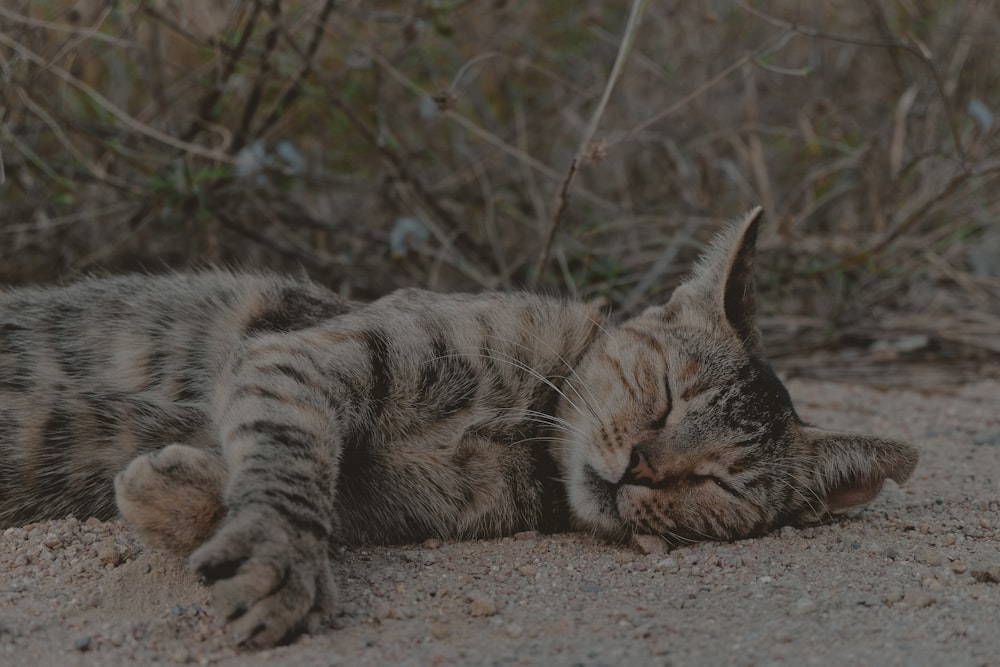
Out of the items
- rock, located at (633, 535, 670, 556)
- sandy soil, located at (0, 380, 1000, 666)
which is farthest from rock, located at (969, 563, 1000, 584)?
rock, located at (633, 535, 670, 556)

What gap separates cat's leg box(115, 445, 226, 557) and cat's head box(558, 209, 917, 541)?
96 centimetres

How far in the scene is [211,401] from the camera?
2586 millimetres

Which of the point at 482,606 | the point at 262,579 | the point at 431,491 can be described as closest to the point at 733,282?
the point at 431,491

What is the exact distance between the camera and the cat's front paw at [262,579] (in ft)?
5.82

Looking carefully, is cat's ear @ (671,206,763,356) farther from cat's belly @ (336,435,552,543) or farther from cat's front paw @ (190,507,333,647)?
cat's front paw @ (190,507,333,647)

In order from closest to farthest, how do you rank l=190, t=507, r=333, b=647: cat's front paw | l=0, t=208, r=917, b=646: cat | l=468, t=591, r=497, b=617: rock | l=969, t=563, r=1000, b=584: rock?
l=190, t=507, r=333, b=647: cat's front paw < l=468, t=591, r=497, b=617: rock < l=969, t=563, r=1000, b=584: rock < l=0, t=208, r=917, b=646: cat

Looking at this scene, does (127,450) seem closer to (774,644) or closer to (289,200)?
(774,644)

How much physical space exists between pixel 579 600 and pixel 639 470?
0.46m

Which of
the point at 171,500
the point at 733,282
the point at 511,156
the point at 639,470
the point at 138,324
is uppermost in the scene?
the point at 511,156

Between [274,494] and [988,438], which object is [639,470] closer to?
[274,494]

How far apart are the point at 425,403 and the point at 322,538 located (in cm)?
61

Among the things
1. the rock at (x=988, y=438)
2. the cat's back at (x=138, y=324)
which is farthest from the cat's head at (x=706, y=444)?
the rock at (x=988, y=438)

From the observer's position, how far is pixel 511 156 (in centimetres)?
470

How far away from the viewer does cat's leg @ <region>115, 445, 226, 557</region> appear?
211 cm
